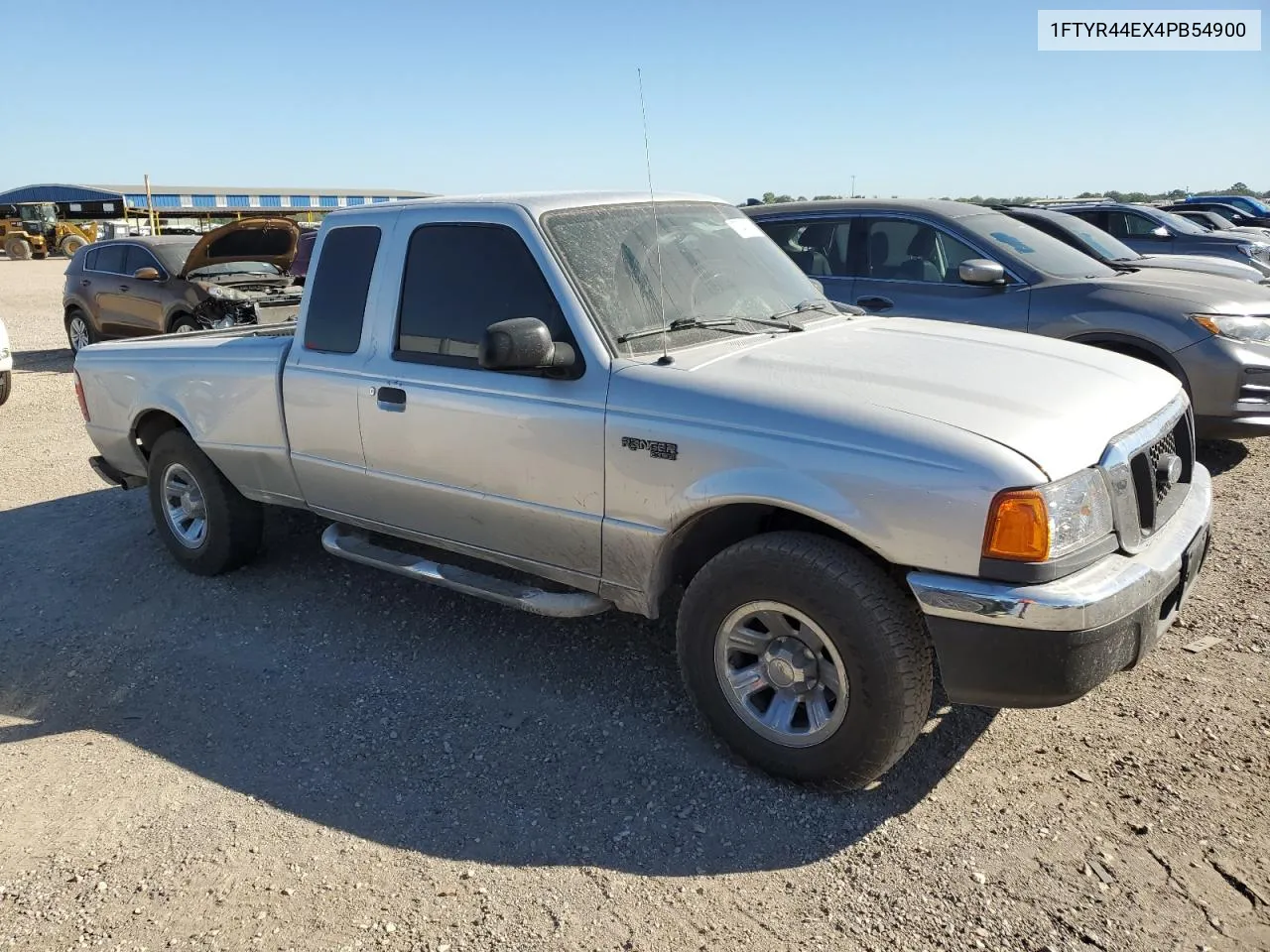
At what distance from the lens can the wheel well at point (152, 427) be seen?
219 inches

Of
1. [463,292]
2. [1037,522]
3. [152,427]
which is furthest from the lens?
[152,427]

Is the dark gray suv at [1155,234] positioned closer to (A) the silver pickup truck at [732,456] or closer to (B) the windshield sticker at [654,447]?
(A) the silver pickup truck at [732,456]

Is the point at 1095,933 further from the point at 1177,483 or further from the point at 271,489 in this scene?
the point at 271,489

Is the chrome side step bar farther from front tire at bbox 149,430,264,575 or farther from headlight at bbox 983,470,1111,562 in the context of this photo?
headlight at bbox 983,470,1111,562

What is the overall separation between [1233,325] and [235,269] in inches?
427

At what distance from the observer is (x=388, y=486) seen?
4.41 metres

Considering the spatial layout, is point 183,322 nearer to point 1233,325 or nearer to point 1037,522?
point 1233,325

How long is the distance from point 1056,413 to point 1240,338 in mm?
4315

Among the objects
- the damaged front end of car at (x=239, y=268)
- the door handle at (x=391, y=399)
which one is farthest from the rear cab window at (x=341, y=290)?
the damaged front end of car at (x=239, y=268)

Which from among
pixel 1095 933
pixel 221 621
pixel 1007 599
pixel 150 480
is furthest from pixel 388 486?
pixel 1095 933

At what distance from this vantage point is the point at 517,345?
3479mm

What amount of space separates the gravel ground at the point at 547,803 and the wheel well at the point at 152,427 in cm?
117

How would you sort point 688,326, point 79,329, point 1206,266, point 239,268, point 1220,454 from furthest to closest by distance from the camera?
point 79,329 → point 239,268 → point 1206,266 → point 1220,454 → point 688,326

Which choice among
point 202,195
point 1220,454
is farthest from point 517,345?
point 202,195
